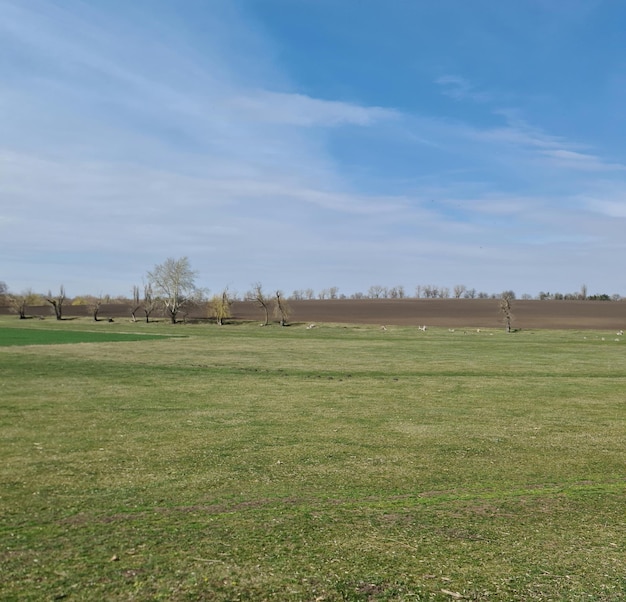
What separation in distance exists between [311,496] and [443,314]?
329ft

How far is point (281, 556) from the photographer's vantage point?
6.55 meters

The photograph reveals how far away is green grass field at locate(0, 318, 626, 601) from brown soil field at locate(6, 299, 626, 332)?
71521mm

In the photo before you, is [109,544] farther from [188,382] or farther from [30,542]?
[188,382]

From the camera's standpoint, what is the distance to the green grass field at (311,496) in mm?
6027

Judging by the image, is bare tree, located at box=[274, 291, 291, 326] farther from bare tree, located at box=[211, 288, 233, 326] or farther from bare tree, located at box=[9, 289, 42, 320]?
bare tree, located at box=[9, 289, 42, 320]

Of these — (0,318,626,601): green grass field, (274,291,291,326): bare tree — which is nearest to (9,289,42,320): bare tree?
(274,291,291,326): bare tree

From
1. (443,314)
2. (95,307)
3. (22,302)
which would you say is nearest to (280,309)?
(443,314)

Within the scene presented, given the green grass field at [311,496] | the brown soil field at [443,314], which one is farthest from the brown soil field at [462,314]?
the green grass field at [311,496]

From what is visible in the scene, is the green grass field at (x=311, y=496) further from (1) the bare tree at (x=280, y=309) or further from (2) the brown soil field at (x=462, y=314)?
(1) the bare tree at (x=280, y=309)

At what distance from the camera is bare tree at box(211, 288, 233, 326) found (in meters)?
101

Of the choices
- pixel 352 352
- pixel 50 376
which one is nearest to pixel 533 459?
pixel 50 376

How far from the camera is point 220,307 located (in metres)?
101

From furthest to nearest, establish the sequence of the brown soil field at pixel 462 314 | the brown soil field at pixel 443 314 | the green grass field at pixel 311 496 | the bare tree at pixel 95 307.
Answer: the bare tree at pixel 95 307 → the brown soil field at pixel 443 314 → the brown soil field at pixel 462 314 → the green grass field at pixel 311 496

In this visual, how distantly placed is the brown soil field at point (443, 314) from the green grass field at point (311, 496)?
71.5 metres
